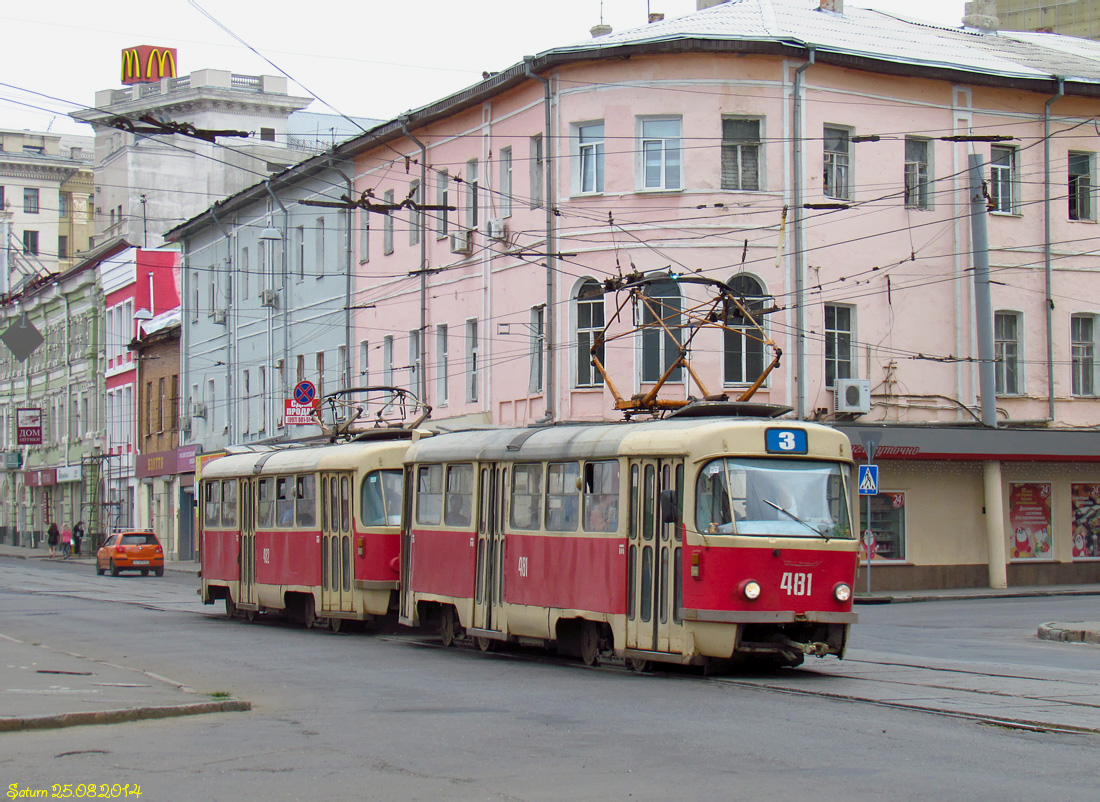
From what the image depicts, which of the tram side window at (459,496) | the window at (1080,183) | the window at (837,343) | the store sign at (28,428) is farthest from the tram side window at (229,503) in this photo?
the store sign at (28,428)

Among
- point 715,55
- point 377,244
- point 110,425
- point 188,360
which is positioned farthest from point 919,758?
point 110,425

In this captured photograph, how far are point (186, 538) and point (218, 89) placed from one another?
2907 centimetres

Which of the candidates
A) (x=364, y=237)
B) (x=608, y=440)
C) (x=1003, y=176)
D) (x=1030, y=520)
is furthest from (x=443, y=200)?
(x=608, y=440)

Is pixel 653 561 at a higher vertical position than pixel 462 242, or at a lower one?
lower

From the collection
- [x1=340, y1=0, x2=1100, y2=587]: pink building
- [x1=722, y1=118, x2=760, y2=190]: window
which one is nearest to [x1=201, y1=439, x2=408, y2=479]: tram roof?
[x1=340, y1=0, x2=1100, y2=587]: pink building

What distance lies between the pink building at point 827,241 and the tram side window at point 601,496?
46.2 ft

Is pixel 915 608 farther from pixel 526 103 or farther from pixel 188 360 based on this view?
pixel 188 360

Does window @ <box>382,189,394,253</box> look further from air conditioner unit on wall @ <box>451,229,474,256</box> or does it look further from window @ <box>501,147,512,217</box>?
window @ <box>501,147,512,217</box>

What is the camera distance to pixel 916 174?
33125 millimetres

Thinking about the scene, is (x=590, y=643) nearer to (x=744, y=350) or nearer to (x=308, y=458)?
(x=308, y=458)

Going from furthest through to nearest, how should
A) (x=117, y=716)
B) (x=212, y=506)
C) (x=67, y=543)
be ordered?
(x=67, y=543) < (x=212, y=506) < (x=117, y=716)

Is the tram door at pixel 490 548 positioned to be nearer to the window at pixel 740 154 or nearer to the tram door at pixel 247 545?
the tram door at pixel 247 545

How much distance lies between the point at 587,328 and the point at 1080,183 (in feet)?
41.5

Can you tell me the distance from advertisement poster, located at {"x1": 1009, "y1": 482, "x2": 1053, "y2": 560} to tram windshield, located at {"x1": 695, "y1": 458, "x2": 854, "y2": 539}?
68.4ft
